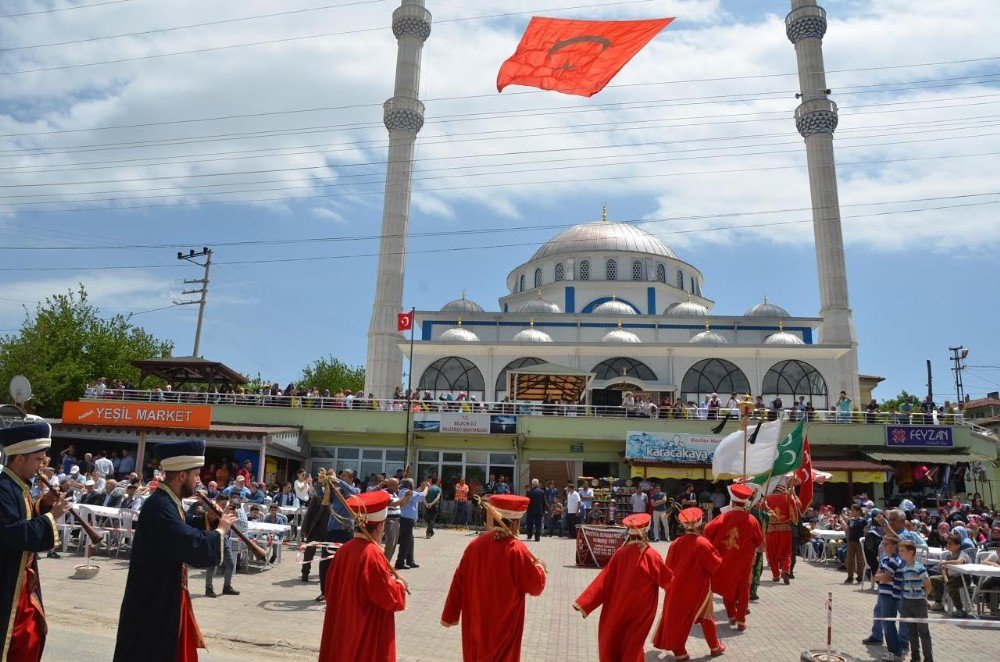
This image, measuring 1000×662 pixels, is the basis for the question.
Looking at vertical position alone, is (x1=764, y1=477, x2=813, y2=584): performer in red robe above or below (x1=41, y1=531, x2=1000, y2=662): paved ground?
above

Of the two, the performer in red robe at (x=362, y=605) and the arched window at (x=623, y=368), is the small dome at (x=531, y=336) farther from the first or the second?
the performer in red robe at (x=362, y=605)

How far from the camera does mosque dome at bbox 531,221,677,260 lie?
4978cm

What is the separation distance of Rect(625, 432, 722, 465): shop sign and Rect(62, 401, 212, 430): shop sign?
13880 mm

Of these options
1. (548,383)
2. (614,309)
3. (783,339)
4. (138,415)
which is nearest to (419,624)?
(138,415)

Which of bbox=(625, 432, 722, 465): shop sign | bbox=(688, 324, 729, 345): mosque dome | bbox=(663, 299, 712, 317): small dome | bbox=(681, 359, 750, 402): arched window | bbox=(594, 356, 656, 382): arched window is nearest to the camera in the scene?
bbox=(625, 432, 722, 465): shop sign

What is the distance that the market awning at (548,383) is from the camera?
28.8m

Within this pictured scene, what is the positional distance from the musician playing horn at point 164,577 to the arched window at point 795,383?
34.9 m

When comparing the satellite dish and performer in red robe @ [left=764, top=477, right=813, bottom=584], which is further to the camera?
the satellite dish

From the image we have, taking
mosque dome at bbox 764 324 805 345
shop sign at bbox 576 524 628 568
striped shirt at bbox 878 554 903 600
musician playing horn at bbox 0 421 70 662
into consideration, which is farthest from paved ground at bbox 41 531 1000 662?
mosque dome at bbox 764 324 805 345

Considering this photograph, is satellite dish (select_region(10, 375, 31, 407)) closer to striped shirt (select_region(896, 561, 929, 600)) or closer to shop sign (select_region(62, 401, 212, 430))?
shop sign (select_region(62, 401, 212, 430))

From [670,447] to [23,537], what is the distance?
23159 millimetres

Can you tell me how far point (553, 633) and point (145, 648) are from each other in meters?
5.27

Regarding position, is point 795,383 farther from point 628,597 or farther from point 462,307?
point 628,597

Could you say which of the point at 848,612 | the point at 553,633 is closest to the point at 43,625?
the point at 553,633
